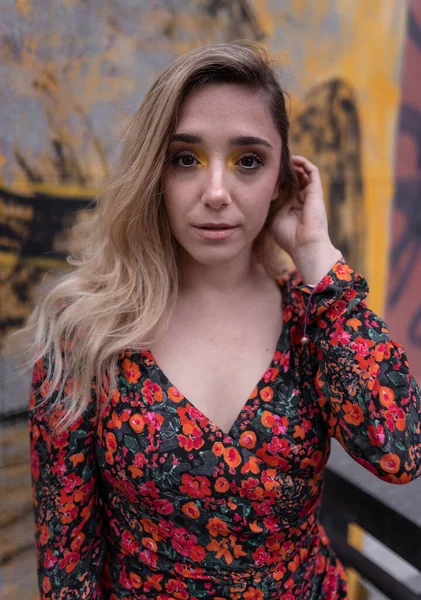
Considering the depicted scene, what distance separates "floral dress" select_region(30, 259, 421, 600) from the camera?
100cm

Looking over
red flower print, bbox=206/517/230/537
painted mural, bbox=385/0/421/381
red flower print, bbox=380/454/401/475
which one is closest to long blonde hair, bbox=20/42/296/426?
red flower print, bbox=206/517/230/537

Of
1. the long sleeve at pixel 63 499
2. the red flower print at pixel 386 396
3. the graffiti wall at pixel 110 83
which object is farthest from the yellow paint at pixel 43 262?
the red flower print at pixel 386 396

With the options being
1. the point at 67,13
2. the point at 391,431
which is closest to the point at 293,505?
the point at 391,431

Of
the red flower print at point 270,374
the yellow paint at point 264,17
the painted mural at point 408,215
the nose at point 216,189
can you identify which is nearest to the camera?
the nose at point 216,189

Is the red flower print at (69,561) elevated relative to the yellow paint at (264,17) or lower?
lower

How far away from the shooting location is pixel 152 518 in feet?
3.47

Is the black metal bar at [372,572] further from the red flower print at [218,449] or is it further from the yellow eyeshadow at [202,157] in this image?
the yellow eyeshadow at [202,157]

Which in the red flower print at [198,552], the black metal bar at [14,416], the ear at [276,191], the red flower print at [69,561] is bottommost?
the red flower print at [69,561]

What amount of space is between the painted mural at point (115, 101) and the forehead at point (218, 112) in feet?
2.11

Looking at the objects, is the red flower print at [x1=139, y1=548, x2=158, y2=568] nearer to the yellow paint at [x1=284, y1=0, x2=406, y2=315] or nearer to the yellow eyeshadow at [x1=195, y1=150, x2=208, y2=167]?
the yellow eyeshadow at [x1=195, y1=150, x2=208, y2=167]

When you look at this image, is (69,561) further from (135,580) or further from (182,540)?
(182,540)

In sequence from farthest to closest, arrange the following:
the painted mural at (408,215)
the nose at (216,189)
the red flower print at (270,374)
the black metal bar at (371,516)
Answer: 1. the painted mural at (408,215)
2. the black metal bar at (371,516)
3. the red flower print at (270,374)
4. the nose at (216,189)

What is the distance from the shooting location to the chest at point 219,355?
1.07m

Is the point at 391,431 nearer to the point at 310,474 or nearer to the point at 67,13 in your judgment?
the point at 310,474
